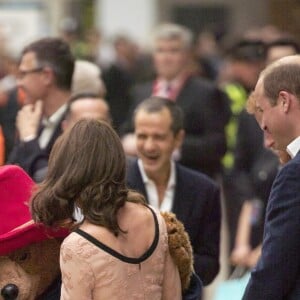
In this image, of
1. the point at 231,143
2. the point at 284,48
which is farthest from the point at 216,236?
the point at 231,143

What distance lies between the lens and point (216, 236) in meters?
6.89

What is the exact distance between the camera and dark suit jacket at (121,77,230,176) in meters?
9.40

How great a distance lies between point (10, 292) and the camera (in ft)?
17.7

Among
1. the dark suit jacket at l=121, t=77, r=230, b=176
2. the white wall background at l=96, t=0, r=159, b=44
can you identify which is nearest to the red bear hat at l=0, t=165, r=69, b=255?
the dark suit jacket at l=121, t=77, r=230, b=176

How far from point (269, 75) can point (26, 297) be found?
4.21ft

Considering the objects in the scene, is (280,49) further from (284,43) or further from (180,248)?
(180,248)

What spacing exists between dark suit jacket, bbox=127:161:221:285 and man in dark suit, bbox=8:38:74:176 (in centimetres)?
75

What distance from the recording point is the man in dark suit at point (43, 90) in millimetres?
7576

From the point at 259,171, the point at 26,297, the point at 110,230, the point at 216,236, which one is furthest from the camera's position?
the point at 259,171

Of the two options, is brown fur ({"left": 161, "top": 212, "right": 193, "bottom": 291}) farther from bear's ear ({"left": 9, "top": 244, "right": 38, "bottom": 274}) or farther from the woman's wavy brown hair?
bear's ear ({"left": 9, "top": 244, "right": 38, "bottom": 274})

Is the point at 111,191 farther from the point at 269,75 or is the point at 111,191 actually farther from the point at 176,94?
the point at 176,94

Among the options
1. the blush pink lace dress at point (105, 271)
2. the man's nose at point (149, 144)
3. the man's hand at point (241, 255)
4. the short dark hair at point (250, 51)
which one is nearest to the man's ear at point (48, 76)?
the man's nose at point (149, 144)

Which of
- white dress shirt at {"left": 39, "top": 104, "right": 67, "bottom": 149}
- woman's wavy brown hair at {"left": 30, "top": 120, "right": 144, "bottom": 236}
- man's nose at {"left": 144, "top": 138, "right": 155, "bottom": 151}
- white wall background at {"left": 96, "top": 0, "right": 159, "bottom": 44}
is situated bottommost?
white wall background at {"left": 96, "top": 0, "right": 159, "bottom": 44}

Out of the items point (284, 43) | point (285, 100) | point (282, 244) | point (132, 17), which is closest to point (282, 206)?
point (282, 244)
